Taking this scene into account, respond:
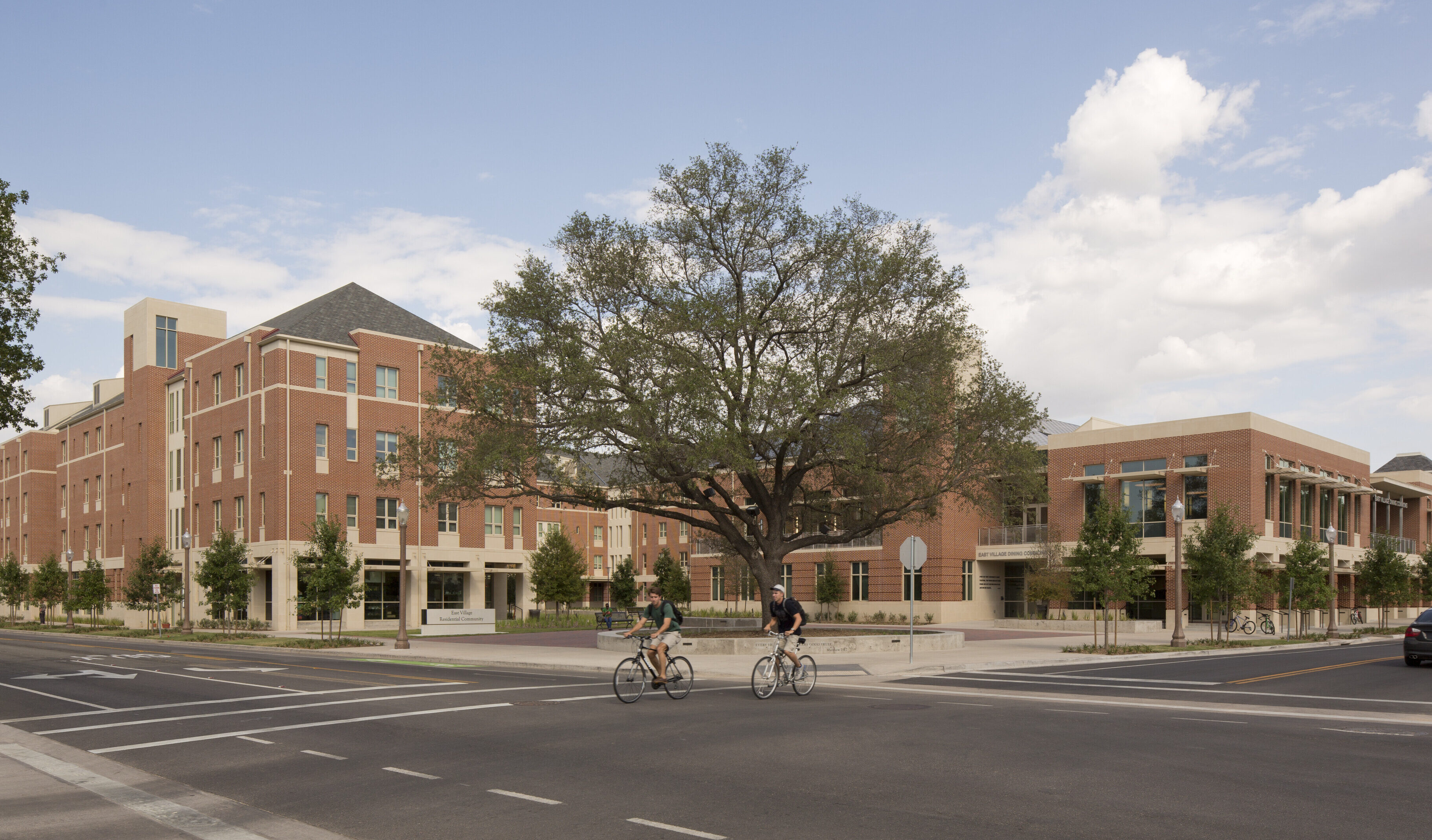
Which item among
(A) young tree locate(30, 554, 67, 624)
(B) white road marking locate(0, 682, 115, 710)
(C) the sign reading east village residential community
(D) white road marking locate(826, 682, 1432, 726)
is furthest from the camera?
(A) young tree locate(30, 554, 67, 624)

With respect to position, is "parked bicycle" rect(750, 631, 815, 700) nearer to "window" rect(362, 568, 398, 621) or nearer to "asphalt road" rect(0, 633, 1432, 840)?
"asphalt road" rect(0, 633, 1432, 840)

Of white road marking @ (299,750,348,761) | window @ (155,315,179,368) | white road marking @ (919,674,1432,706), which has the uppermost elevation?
window @ (155,315,179,368)

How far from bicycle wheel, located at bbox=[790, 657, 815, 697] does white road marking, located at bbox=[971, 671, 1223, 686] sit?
278 inches

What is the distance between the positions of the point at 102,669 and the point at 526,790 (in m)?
21.6

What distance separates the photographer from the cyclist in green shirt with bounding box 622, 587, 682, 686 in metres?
17.9

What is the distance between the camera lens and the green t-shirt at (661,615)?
1830 centimetres

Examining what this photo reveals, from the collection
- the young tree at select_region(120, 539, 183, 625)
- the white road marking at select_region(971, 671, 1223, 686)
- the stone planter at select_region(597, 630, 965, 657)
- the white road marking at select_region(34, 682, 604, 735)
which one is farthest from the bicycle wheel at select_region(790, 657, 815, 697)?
the young tree at select_region(120, 539, 183, 625)

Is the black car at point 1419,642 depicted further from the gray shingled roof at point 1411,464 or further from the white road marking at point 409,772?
the gray shingled roof at point 1411,464

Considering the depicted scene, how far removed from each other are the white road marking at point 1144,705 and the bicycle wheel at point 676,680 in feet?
11.9

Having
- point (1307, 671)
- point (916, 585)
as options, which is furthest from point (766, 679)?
point (916, 585)

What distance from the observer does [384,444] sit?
59250 millimetres

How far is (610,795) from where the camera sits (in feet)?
31.2

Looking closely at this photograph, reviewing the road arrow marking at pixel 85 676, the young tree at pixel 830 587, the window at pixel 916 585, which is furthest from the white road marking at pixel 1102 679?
the young tree at pixel 830 587

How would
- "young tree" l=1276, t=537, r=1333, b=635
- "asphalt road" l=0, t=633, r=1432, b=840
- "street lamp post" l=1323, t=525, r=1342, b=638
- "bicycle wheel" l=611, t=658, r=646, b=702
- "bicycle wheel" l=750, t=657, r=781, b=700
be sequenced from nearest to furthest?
1. "asphalt road" l=0, t=633, r=1432, b=840
2. "bicycle wheel" l=611, t=658, r=646, b=702
3. "bicycle wheel" l=750, t=657, r=781, b=700
4. "street lamp post" l=1323, t=525, r=1342, b=638
5. "young tree" l=1276, t=537, r=1333, b=635
